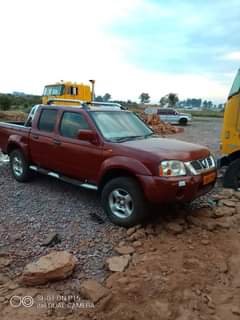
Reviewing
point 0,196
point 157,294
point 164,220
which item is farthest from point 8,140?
point 157,294

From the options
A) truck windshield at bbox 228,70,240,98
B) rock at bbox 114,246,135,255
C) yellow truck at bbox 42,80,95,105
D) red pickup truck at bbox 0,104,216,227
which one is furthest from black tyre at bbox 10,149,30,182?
yellow truck at bbox 42,80,95,105

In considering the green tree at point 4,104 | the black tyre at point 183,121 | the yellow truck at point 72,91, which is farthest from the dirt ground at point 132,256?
the green tree at point 4,104

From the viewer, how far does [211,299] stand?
10.0 ft

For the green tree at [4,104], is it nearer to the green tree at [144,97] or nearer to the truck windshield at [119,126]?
the truck windshield at [119,126]

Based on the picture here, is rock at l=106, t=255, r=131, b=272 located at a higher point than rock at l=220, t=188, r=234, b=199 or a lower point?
lower

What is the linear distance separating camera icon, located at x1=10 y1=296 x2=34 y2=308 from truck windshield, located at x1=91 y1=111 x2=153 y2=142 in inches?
105

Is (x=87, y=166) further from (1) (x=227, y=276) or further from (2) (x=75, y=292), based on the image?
(1) (x=227, y=276)

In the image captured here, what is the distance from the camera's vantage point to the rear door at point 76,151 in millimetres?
5078

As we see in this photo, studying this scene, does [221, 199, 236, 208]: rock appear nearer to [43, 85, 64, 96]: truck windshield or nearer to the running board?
the running board

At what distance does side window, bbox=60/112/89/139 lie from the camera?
5410mm

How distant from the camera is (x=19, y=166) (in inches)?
273

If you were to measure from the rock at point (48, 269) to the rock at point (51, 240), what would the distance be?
57 centimetres

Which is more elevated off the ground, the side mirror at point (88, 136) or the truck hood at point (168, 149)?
the side mirror at point (88, 136)

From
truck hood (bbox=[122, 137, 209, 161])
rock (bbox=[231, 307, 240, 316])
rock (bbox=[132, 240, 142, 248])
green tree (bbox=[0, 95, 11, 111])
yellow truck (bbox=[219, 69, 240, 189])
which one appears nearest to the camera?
rock (bbox=[231, 307, 240, 316])
